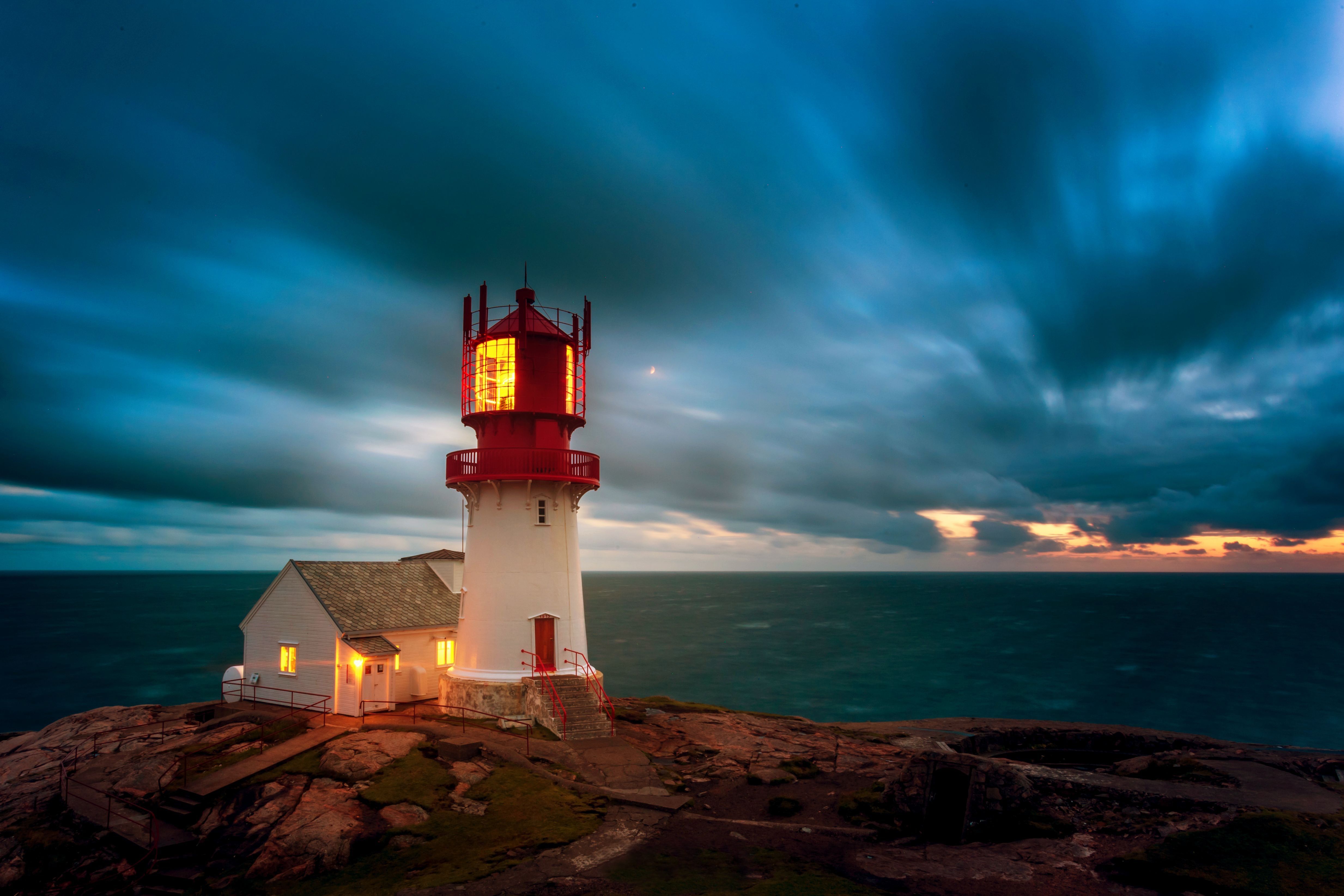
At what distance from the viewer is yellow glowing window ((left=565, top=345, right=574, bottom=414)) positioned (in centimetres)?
2669

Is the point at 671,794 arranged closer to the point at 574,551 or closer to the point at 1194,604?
the point at 574,551

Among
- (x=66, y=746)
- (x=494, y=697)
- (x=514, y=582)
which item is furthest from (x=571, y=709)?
(x=66, y=746)

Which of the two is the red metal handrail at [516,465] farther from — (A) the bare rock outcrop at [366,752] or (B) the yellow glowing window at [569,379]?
(A) the bare rock outcrop at [366,752]

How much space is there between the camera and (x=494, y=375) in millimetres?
26469

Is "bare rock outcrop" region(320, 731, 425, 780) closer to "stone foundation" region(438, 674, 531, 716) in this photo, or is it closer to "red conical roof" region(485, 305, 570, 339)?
"stone foundation" region(438, 674, 531, 716)

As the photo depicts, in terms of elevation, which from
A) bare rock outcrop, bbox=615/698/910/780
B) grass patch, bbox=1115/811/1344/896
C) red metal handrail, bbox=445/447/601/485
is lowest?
bare rock outcrop, bbox=615/698/910/780

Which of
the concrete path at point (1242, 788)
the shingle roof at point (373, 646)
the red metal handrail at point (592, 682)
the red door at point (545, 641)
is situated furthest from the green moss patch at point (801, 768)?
the shingle roof at point (373, 646)

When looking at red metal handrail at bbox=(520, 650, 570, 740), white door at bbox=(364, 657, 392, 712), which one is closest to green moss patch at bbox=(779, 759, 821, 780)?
red metal handrail at bbox=(520, 650, 570, 740)

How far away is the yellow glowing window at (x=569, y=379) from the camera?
2669 centimetres

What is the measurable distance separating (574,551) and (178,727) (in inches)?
557

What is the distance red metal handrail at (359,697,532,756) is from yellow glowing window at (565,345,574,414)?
1120 cm

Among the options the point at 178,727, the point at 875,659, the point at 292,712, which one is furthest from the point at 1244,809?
the point at 875,659

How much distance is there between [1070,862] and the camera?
14188 mm

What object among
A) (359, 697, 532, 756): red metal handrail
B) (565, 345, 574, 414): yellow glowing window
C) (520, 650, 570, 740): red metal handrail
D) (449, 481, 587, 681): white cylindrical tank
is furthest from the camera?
(565, 345, 574, 414): yellow glowing window
